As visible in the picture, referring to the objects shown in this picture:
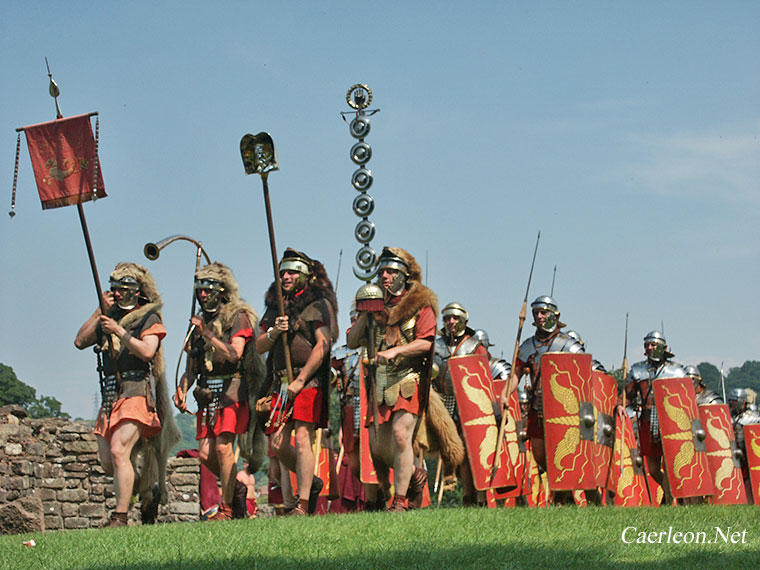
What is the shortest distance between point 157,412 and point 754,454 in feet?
23.9

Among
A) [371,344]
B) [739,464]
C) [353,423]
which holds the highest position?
[371,344]

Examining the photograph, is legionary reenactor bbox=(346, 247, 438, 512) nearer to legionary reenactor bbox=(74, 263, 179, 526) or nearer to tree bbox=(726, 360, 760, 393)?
legionary reenactor bbox=(74, 263, 179, 526)

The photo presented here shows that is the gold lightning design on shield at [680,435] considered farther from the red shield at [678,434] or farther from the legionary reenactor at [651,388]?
the legionary reenactor at [651,388]

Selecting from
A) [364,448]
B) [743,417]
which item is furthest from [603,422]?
[743,417]

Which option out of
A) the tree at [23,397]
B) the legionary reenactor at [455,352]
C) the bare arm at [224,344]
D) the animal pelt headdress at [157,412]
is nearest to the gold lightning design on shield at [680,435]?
the legionary reenactor at [455,352]

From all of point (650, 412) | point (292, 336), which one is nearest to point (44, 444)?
point (292, 336)

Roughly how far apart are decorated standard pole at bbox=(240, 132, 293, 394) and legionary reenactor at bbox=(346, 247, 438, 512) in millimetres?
596

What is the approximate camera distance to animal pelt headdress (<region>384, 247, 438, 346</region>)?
8656 mm

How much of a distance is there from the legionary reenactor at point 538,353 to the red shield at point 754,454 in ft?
12.8

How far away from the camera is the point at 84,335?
8828 mm

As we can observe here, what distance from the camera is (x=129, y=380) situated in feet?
28.6

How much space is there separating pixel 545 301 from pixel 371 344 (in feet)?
8.45

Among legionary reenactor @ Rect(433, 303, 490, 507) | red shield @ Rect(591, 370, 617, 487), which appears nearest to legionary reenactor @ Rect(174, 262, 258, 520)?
legionary reenactor @ Rect(433, 303, 490, 507)

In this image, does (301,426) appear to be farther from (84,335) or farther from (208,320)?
(84,335)
